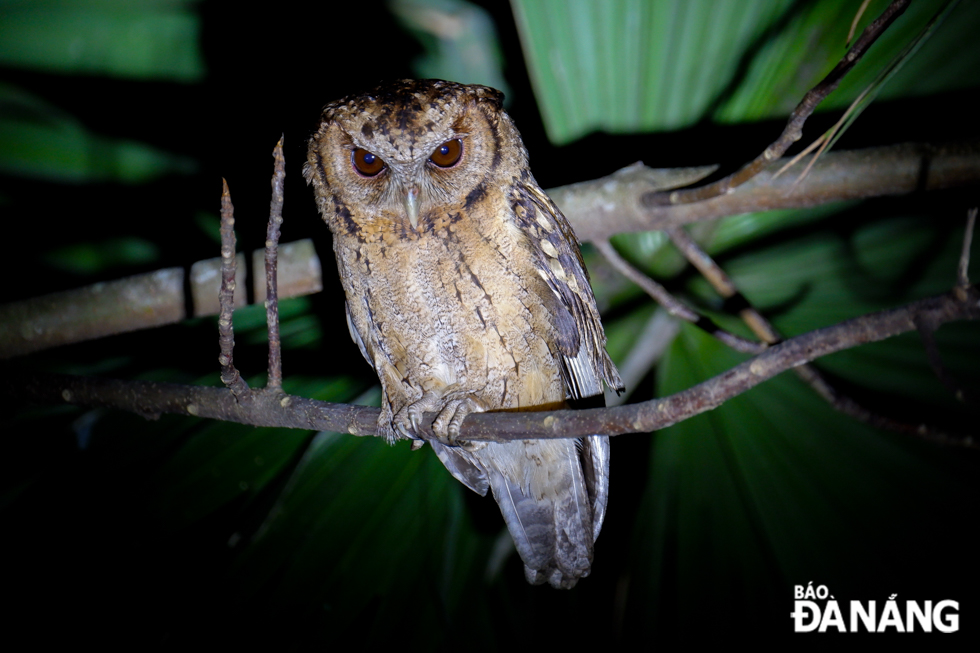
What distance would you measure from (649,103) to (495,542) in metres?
1.99

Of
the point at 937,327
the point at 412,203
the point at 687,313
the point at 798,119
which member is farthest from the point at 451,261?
the point at 937,327

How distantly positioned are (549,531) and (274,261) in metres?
1.36

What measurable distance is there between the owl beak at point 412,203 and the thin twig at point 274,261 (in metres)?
0.35

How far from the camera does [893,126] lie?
1.60 meters

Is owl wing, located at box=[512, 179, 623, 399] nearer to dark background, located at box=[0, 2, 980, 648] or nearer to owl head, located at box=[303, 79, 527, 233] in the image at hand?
owl head, located at box=[303, 79, 527, 233]

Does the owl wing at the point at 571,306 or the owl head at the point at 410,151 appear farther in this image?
the owl wing at the point at 571,306

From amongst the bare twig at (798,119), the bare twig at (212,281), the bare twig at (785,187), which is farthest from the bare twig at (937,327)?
the bare twig at (212,281)

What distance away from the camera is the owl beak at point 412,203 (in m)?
1.45

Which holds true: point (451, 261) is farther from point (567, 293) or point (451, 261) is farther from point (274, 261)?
point (274, 261)

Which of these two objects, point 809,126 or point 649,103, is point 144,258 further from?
point 809,126

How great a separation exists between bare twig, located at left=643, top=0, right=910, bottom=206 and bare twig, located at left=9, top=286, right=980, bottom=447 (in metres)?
0.41

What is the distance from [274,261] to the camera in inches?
46.7

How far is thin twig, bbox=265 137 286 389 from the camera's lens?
1.01 meters

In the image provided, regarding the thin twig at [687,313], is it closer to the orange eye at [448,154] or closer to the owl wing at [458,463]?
the orange eye at [448,154]
